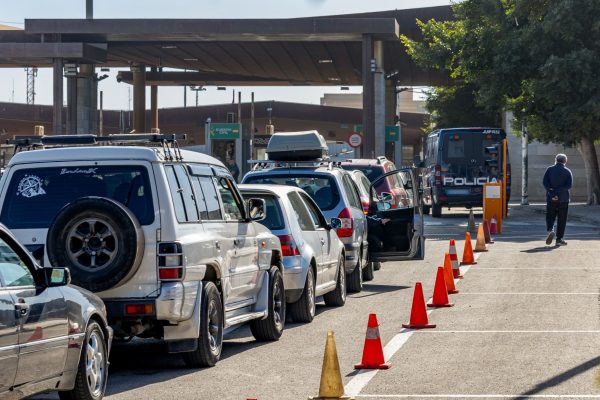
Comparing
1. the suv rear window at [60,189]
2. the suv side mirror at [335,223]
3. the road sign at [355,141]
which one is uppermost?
the road sign at [355,141]

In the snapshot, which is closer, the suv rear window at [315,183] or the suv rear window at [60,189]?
the suv rear window at [60,189]

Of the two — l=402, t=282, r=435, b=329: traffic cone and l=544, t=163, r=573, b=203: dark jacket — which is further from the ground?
l=544, t=163, r=573, b=203: dark jacket

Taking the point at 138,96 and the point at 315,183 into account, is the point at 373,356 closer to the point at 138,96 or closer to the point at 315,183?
the point at 315,183

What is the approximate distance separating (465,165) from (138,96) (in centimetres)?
2504

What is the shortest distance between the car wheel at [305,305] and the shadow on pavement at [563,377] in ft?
13.6

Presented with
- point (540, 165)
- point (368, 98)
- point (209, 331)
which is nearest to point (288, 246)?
point (209, 331)

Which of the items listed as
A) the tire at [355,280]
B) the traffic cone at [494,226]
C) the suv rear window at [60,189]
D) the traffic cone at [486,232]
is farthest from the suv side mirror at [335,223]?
the traffic cone at [494,226]

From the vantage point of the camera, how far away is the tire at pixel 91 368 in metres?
8.87

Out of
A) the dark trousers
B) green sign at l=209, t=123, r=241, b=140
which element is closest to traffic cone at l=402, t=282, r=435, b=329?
the dark trousers

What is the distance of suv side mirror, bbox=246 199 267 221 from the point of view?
1296 cm

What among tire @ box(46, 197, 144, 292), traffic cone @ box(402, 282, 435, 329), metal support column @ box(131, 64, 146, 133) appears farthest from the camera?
metal support column @ box(131, 64, 146, 133)

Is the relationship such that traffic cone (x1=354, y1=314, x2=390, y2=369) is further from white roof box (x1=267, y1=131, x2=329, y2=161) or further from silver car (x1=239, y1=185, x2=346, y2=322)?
white roof box (x1=267, y1=131, x2=329, y2=161)

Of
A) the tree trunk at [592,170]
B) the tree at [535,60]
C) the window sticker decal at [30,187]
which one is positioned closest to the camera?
the window sticker decal at [30,187]

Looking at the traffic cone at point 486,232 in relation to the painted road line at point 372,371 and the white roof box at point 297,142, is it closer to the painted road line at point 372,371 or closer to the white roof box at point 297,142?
the white roof box at point 297,142
